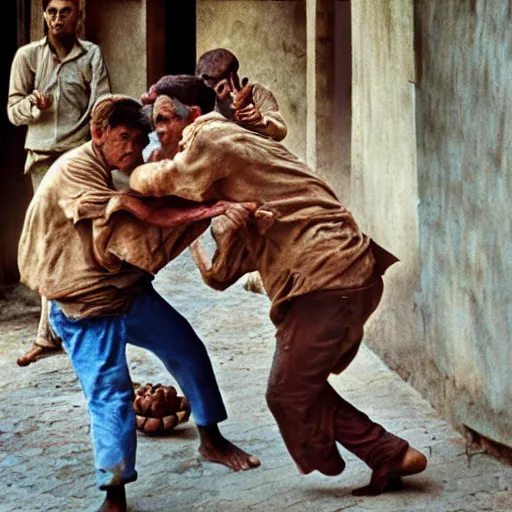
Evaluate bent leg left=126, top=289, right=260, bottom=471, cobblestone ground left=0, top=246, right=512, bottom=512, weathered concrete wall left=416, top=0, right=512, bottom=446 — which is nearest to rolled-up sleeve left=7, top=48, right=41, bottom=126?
cobblestone ground left=0, top=246, right=512, bottom=512

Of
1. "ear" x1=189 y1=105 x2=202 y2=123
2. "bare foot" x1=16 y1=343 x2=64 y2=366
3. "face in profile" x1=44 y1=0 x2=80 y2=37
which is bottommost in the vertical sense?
"bare foot" x1=16 y1=343 x2=64 y2=366

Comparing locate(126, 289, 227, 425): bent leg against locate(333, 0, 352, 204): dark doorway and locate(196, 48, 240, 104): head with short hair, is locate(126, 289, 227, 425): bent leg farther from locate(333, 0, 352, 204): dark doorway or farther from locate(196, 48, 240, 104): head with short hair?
locate(333, 0, 352, 204): dark doorway

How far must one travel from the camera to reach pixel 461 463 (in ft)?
20.0

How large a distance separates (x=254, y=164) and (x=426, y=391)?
2348mm

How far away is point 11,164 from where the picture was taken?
1020 centimetres

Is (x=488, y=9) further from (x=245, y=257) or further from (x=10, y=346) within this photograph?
(x=10, y=346)

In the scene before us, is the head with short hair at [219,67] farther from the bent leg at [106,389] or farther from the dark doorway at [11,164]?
the dark doorway at [11,164]

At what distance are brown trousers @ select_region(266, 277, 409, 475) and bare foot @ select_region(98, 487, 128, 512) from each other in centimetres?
70

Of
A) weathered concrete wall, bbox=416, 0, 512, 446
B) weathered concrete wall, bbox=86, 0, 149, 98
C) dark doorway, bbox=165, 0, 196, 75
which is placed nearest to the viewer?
weathered concrete wall, bbox=416, 0, 512, 446

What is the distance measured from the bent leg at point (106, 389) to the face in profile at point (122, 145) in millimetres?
627

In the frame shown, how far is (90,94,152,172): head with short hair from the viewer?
5.28m

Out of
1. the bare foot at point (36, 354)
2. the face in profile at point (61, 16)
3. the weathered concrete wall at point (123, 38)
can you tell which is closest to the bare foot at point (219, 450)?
the bare foot at point (36, 354)

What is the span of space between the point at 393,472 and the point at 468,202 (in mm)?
1370

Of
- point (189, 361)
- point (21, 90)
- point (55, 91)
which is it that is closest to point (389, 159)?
point (189, 361)
